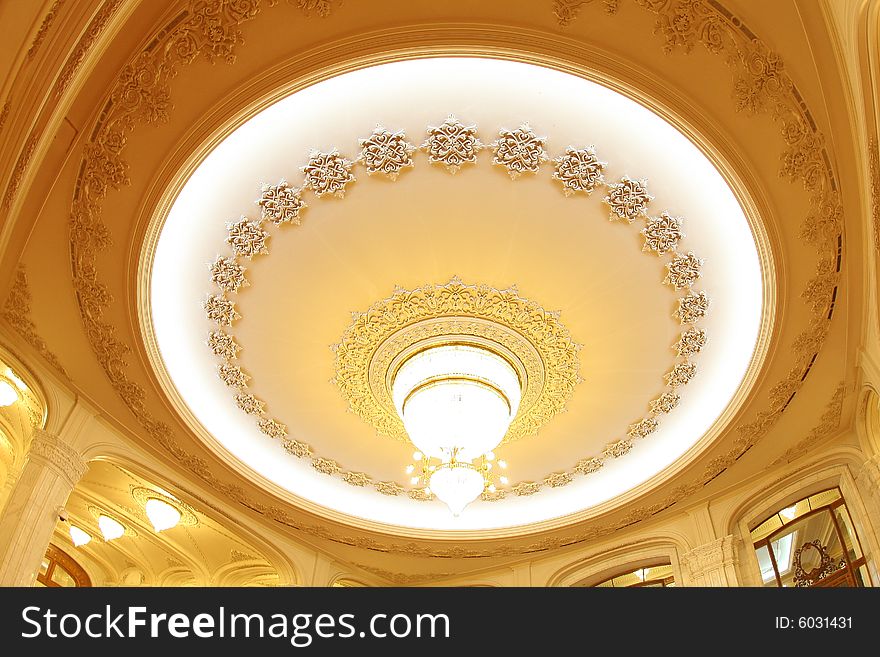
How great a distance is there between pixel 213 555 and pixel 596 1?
26.9 ft

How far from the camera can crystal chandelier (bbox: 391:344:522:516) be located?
5.25 metres

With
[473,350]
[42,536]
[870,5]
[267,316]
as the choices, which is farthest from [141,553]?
[870,5]

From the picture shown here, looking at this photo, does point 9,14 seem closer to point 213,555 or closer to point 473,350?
point 473,350

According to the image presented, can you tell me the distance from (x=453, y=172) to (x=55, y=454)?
14.2 ft

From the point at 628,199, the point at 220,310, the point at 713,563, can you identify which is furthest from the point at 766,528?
the point at 220,310

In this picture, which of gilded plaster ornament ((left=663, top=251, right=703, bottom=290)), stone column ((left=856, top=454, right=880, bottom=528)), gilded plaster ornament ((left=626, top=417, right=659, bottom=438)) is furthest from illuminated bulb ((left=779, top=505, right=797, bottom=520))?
gilded plaster ornament ((left=663, top=251, right=703, bottom=290))

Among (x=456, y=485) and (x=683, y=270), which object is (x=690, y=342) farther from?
(x=456, y=485)

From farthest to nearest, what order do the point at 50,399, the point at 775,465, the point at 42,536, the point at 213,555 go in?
the point at 213,555 → the point at 775,465 → the point at 50,399 → the point at 42,536

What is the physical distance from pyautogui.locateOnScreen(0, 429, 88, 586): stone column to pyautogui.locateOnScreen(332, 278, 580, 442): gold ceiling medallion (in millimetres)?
2579

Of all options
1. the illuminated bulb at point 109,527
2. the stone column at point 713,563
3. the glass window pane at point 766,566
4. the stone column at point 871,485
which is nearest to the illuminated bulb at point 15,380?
the illuminated bulb at point 109,527

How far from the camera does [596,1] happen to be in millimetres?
3893

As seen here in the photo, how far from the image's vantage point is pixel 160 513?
7.66 m

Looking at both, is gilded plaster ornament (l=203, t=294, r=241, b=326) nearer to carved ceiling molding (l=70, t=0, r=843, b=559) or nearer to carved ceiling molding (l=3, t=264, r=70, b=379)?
carved ceiling molding (l=70, t=0, r=843, b=559)

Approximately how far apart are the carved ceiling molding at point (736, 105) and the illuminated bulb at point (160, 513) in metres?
1.42
